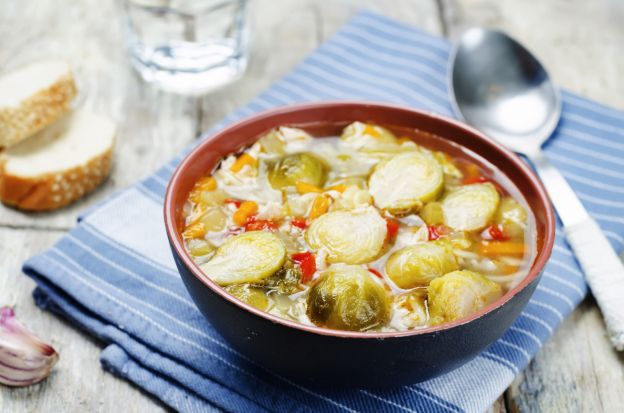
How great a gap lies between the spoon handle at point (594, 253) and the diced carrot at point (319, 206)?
97 cm

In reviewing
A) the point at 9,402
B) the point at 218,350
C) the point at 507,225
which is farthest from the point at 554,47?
the point at 9,402

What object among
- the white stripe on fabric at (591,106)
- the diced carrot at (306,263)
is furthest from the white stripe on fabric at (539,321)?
the white stripe on fabric at (591,106)

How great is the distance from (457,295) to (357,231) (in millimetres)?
373

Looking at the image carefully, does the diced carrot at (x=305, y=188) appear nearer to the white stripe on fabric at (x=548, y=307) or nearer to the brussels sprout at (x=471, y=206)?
the brussels sprout at (x=471, y=206)

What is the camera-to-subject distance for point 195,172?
97.6 inches

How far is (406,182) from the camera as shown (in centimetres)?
243

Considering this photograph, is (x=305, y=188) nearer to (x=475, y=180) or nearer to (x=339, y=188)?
(x=339, y=188)

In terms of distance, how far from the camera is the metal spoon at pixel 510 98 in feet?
10.00

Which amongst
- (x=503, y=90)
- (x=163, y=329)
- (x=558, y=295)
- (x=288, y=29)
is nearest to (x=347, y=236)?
(x=163, y=329)

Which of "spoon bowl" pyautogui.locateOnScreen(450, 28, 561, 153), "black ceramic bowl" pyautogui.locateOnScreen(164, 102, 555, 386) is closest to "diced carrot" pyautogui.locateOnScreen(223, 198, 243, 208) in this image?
"black ceramic bowl" pyautogui.locateOnScreen(164, 102, 555, 386)

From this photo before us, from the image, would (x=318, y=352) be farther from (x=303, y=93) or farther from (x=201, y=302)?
(x=303, y=93)

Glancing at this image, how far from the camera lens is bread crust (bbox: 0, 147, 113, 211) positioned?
3.05 meters

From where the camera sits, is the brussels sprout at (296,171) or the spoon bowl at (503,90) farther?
the spoon bowl at (503,90)

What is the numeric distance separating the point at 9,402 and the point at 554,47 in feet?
10.5
